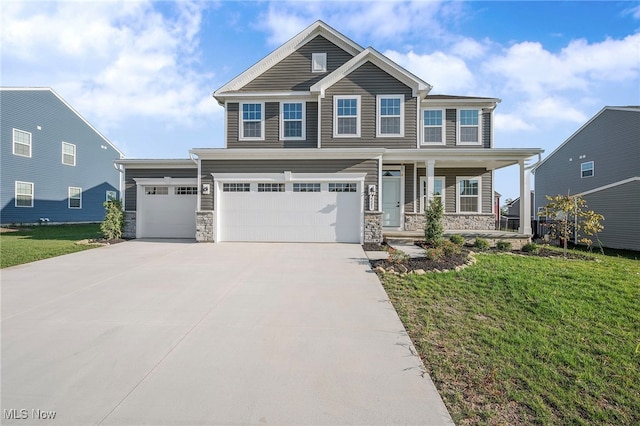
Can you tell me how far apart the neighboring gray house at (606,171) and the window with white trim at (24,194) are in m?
30.3

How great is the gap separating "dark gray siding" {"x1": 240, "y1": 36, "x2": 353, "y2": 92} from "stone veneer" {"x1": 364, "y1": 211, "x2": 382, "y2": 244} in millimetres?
6779

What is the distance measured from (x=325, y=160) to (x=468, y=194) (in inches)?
284

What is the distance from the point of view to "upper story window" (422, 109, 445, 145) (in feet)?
43.1

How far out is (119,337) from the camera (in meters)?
Answer: 3.57

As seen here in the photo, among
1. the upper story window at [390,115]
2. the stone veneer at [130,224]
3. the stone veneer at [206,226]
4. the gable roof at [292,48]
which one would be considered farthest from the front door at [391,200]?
the stone veneer at [130,224]

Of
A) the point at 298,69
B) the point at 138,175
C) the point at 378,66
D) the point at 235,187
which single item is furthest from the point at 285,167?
the point at 138,175

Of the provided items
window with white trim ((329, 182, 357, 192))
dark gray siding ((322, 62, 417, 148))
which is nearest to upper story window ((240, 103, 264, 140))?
dark gray siding ((322, 62, 417, 148))

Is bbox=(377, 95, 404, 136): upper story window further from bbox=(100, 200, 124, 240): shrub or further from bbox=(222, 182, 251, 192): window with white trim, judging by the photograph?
bbox=(100, 200, 124, 240): shrub

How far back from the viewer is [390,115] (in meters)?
12.4

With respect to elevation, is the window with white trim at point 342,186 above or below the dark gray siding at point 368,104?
below

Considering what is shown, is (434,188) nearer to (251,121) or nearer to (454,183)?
(454,183)

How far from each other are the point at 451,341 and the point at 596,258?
8.08 meters

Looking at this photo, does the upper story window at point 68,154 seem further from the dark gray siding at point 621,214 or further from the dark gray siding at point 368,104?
the dark gray siding at point 621,214

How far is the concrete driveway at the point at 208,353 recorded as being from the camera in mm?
2373
